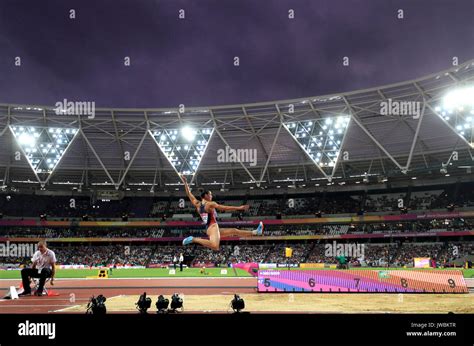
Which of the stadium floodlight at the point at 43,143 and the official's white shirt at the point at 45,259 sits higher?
the stadium floodlight at the point at 43,143

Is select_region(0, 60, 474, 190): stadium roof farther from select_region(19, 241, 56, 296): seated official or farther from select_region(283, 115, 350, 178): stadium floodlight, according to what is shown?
select_region(19, 241, 56, 296): seated official

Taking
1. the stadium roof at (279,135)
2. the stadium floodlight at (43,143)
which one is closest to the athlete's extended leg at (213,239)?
the stadium roof at (279,135)

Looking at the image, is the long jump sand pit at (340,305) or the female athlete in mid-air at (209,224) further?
the long jump sand pit at (340,305)

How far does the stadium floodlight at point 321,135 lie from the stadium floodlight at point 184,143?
11.4m

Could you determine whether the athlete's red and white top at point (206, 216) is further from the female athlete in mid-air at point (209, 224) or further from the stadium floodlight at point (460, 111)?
the stadium floodlight at point (460, 111)

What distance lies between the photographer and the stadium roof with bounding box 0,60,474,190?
42875 millimetres

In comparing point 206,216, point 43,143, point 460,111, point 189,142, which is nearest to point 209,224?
point 206,216

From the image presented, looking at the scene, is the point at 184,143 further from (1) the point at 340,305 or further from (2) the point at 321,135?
(1) the point at 340,305

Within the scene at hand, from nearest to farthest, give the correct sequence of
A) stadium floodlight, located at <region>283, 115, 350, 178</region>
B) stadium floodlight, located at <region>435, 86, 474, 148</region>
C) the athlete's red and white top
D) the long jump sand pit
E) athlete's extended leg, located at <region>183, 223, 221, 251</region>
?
athlete's extended leg, located at <region>183, 223, 221, 251</region> < the athlete's red and white top < the long jump sand pit < stadium floodlight, located at <region>435, 86, 474, 148</region> < stadium floodlight, located at <region>283, 115, 350, 178</region>

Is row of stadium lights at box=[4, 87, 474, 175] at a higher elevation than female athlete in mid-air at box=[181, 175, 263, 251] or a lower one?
higher

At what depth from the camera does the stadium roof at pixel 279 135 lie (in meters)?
42.9

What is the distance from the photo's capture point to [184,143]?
5306 cm

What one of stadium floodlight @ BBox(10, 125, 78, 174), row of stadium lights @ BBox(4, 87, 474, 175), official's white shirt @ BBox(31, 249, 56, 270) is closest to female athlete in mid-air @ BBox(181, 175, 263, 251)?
official's white shirt @ BBox(31, 249, 56, 270)

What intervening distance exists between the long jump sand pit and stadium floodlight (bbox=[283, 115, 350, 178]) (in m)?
32.9
